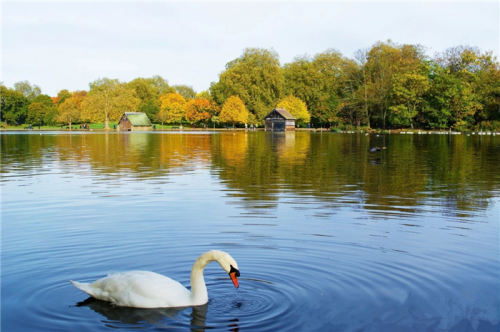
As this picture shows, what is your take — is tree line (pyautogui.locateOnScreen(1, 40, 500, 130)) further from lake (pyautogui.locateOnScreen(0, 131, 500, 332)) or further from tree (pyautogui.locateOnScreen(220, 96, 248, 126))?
lake (pyautogui.locateOnScreen(0, 131, 500, 332))

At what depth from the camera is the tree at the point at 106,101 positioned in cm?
10562

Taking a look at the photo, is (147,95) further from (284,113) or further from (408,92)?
(408,92)

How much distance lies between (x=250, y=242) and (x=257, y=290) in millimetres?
2478

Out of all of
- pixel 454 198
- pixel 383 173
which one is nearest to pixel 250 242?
pixel 454 198

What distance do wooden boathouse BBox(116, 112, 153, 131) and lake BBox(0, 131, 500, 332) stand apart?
8774 centimetres

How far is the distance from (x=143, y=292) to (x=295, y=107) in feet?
311

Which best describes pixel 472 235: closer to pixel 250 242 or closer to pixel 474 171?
pixel 250 242

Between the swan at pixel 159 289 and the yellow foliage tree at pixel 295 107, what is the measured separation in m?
94.1

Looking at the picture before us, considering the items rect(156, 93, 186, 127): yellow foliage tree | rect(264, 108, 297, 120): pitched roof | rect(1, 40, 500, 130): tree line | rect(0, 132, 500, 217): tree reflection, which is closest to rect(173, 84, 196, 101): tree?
rect(1, 40, 500, 130): tree line

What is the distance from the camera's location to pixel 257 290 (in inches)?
268

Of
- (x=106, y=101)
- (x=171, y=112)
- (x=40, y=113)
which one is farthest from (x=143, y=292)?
(x=40, y=113)

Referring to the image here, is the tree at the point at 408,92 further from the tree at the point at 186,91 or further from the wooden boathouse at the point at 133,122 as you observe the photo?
the tree at the point at 186,91

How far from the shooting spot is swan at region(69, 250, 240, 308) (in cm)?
617

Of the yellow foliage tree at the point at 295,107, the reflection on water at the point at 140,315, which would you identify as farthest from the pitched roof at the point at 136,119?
the reflection on water at the point at 140,315
